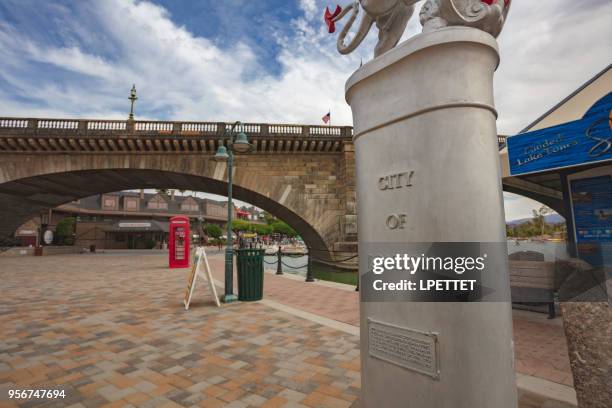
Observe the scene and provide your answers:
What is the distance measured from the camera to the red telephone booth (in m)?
16.6

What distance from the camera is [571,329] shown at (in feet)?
6.70

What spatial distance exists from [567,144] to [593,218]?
7.67 feet

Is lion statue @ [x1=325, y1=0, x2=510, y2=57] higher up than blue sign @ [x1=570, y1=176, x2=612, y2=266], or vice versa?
lion statue @ [x1=325, y1=0, x2=510, y2=57]

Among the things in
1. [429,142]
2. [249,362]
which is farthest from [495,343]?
[249,362]

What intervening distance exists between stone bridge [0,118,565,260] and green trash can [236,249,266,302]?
36.9 ft

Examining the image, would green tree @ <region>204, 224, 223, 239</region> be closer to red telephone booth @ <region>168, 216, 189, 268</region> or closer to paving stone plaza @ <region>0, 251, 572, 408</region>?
red telephone booth @ <region>168, 216, 189, 268</region>

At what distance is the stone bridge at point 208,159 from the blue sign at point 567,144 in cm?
1304

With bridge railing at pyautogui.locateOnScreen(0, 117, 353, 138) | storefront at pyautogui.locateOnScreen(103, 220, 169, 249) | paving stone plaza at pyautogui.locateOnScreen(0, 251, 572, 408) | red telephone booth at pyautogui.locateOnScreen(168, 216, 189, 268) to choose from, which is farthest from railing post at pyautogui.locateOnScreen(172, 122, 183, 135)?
storefront at pyautogui.locateOnScreen(103, 220, 169, 249)

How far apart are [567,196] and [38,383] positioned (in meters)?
9.03

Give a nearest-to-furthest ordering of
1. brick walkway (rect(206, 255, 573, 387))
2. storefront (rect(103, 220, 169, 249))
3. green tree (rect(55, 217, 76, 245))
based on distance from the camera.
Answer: brick walkway (rect(206, 255, 573, 387)) < green tree (rect(55, 217, 76, 245)) < storefront (rect(103, 220, 169, 249))

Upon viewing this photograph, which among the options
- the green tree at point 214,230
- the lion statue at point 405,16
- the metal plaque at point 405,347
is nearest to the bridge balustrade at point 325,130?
the lion statue at point 405,16

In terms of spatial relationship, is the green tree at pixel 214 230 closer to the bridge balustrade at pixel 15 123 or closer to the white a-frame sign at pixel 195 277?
the bridge balustrade at pixel 15 123

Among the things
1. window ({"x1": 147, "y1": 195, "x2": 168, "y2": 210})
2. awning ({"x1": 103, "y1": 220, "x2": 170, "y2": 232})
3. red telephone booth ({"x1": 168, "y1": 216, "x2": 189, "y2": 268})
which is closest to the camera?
red telephone booth ({"x1": 168, "y1": 216, "x2": 189, "y2": 268})

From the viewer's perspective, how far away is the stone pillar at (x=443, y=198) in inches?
54.0
